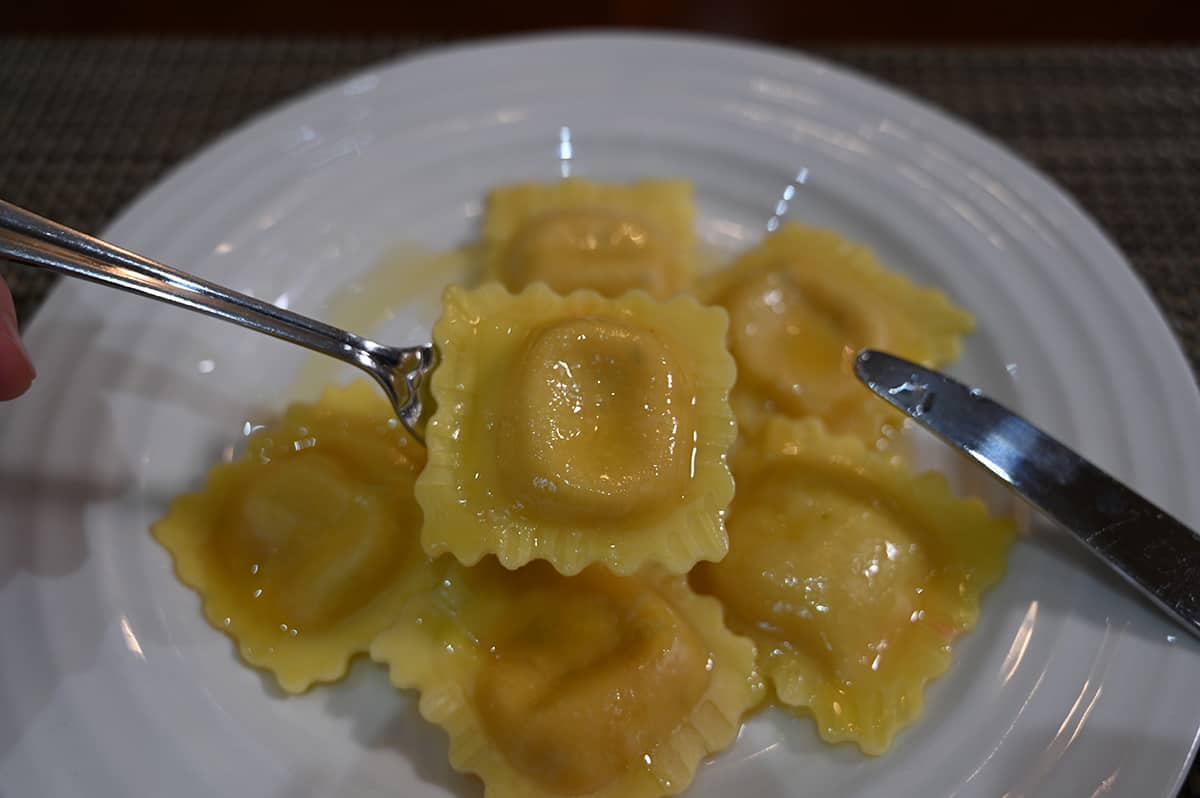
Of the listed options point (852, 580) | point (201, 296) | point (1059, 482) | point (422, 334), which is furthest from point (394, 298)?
point (1059, 482)

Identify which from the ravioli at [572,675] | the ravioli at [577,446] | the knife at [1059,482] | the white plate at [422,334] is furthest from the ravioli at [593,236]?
the ravioli at [572,675]

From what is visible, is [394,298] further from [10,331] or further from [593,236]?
[10,331]

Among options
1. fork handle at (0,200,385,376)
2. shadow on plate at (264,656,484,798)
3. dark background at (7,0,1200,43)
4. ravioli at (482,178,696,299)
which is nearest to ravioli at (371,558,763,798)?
shadow on plate at (264,656,484,798)

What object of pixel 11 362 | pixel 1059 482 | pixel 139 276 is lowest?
pixel 1059 482

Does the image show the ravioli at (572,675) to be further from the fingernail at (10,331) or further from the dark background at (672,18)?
the dark background at (672,18)

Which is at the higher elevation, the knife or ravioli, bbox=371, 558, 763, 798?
the knife

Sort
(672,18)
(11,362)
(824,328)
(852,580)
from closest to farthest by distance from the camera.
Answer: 1. (11,362)
2. (852,580)
3. (824,328)
4. (672,18)

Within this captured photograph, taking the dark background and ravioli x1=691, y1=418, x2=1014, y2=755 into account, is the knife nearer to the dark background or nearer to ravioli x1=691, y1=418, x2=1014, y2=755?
ravioli x1=691, y1=418, x2=1014, y2=755
